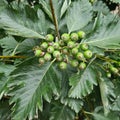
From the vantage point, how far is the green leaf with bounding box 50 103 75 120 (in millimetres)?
1232

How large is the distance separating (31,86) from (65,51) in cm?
16

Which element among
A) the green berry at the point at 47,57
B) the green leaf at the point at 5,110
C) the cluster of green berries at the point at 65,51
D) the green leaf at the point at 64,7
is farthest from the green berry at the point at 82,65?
the green leaf at the point at 5,110

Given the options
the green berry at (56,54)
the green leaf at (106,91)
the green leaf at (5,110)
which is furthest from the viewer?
the green leaf at (5,110)

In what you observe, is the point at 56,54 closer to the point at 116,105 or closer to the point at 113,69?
the point at 113,69

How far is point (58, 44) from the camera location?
3.43 ft

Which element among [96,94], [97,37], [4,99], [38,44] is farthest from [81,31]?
[4,99]

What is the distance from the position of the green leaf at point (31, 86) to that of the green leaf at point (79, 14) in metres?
0.18

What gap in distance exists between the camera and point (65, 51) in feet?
3.40

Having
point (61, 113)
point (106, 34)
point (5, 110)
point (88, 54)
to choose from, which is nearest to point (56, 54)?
point (88, 54)

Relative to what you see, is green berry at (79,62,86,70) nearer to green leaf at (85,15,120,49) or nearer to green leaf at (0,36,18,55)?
green leaf at (85,15,120,49)

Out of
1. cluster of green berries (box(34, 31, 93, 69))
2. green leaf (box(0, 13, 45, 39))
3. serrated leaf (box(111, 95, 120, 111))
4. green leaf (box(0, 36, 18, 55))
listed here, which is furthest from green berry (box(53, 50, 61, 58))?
serrated leaf (box(111, 95, 120, 111))

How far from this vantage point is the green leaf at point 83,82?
1.06m

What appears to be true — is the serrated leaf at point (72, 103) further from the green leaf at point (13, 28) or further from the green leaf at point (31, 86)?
the green leaf at point (13, 28)

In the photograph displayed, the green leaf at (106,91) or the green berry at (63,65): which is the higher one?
the green berry at (63,65)
